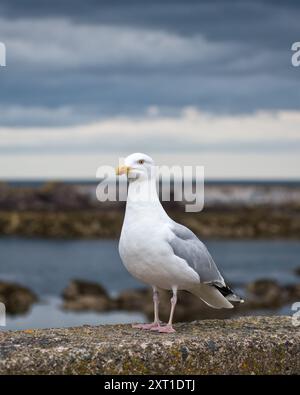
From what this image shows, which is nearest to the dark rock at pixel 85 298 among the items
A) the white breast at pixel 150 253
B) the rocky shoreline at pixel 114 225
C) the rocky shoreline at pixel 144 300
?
the rocky shoreline at pixel 144 300

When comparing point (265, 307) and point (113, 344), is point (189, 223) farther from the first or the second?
point (113, 344)

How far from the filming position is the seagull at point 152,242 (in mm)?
8141

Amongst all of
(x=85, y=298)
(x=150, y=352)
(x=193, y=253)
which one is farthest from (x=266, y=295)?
(x=150, y=352)

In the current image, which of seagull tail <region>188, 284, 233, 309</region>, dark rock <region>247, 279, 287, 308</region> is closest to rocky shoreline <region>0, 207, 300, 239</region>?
dark rock <region>247, 279, 287, 308</region>

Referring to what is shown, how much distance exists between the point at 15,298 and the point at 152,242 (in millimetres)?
22078

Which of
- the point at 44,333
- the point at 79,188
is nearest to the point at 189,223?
the point at 79,188

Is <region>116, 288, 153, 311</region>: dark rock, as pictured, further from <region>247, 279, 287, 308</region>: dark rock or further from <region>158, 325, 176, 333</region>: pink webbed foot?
<region>158, 325, 176, 333</region>: pink webbed foot

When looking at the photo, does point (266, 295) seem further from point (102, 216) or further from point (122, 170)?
point (102, 216)

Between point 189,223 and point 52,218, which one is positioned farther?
point 52,218

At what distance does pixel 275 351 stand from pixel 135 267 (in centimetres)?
164

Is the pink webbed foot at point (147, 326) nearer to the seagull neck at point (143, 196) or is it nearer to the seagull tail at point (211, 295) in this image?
the seagull tail at point (211, 295)

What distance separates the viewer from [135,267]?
823cm

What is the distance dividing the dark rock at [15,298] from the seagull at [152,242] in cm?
1876

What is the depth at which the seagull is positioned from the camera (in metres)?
8.14
